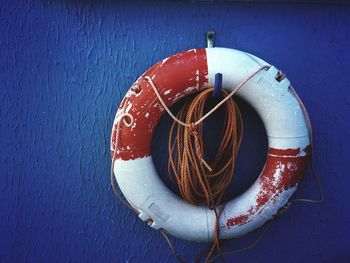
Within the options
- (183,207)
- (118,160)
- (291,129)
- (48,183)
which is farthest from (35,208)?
(291,129)

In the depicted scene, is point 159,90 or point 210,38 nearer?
point 159,90

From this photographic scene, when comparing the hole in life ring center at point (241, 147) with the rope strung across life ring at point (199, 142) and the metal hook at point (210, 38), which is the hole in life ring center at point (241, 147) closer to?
the rope strung across life ring at point (199, 142)

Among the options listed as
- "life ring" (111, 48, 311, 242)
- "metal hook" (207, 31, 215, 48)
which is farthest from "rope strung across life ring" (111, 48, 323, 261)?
"metal hook" (207, 31, 215, 48)

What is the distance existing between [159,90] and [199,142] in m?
0.21

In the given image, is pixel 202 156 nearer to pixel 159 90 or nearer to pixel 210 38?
pixel 159 90

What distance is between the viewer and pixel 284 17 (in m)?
1.14

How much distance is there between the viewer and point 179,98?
3.43 feet

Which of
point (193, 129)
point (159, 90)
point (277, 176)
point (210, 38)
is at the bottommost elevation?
point (277, 176)

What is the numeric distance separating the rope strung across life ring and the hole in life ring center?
0.31 feet

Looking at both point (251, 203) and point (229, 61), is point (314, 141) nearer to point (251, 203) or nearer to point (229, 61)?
point (251, 203)

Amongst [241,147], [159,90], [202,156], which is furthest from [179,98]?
[241,147]

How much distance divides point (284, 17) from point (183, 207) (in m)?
0.73

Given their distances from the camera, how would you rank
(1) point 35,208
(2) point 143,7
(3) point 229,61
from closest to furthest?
(3) point 229,61 < (2) point 143,7 < (1) point 35,208

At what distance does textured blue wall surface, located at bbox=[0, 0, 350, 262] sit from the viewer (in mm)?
→ 1137
